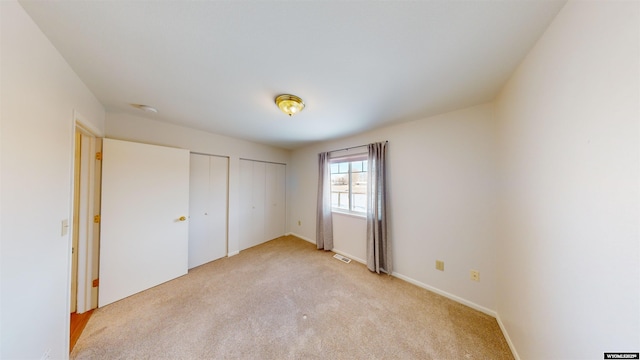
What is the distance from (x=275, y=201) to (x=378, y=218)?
235cm

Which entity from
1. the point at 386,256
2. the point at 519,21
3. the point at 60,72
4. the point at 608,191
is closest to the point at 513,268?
the point at 608,191

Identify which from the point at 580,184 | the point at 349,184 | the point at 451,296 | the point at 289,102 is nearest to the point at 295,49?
the point at 289,102

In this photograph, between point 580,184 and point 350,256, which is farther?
point 350,256

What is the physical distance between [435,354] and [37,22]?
3.37 metres

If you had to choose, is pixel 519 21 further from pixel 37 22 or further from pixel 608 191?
pixel 37 22

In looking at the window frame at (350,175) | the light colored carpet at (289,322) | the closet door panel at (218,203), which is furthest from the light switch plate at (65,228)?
the window frame at (350,175)

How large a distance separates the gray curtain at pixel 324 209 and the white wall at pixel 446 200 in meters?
1.01

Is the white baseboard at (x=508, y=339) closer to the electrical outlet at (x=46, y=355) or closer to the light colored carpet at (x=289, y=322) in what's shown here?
the light colored carpet at (x=289, y=322)

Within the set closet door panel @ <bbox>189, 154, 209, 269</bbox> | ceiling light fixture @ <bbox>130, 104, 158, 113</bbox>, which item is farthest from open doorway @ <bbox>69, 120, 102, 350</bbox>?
closet door panel @ <bbox>189, 154, 209, 269</bbox>

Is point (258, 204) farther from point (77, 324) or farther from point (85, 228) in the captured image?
point (77, 324)

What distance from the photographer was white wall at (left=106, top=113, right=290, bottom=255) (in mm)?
2139

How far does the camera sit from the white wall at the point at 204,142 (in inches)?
84.2

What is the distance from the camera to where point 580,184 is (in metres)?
0.79

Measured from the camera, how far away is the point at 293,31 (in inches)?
38.3
